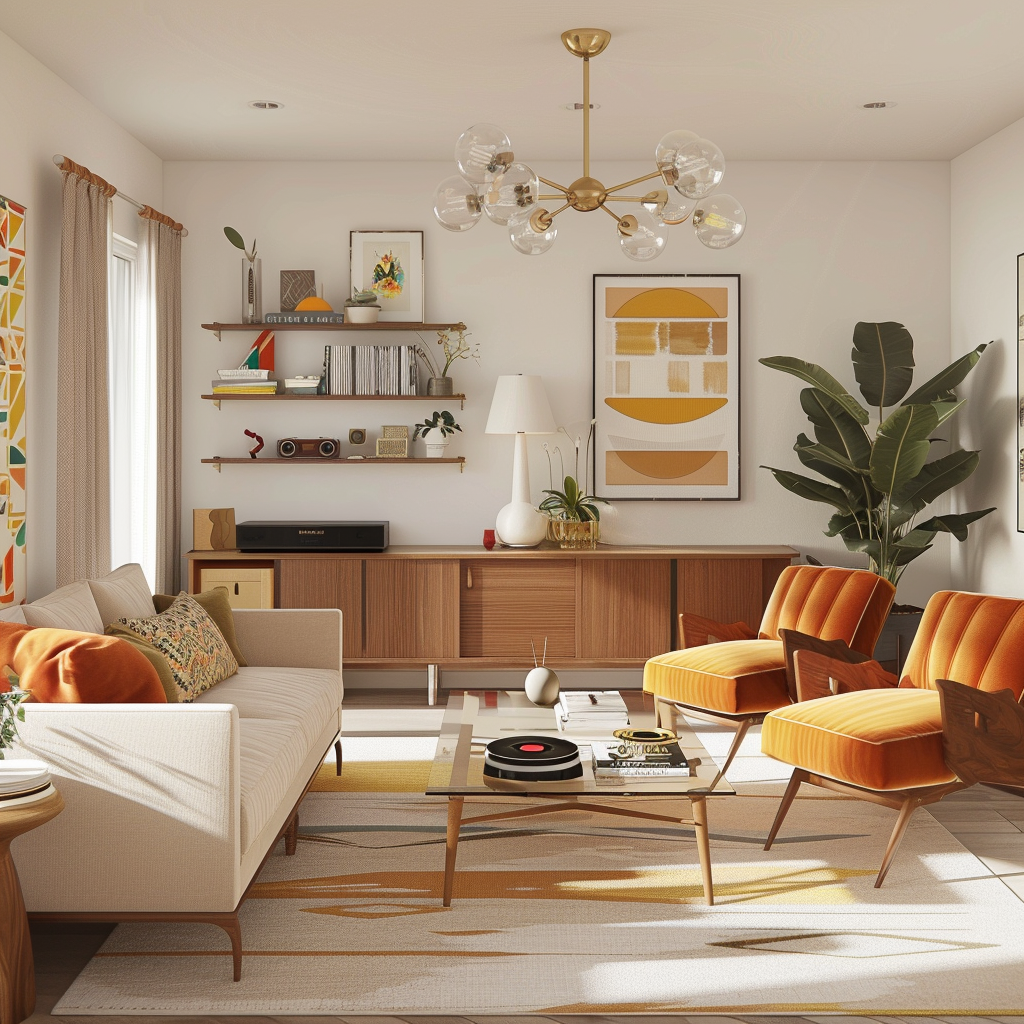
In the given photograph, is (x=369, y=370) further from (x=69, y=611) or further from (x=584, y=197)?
(x=69, y=611)

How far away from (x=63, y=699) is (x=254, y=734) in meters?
0.53

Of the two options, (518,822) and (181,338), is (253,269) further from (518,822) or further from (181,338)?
(518,822)

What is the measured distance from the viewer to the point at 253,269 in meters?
5.12

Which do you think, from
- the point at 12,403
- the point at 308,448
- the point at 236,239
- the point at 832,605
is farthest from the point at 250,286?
the point at 832,605

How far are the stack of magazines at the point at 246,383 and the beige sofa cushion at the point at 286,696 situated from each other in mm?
1920

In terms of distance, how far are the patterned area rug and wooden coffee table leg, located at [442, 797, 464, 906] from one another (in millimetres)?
52

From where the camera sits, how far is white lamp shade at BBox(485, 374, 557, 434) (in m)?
4.88

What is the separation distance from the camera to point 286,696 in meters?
3.20

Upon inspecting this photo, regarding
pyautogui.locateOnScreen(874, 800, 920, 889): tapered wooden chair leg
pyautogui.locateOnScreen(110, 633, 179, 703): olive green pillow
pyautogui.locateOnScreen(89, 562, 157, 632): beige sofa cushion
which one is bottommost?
pyautogui.locateOnScreen(874, 800, 920, 889): tapered wooden chair leg

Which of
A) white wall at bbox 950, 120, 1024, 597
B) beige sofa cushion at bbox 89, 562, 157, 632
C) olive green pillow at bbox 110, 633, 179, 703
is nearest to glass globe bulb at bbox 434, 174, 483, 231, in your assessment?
olive green pillow at bbox 110, 633, 179, 703

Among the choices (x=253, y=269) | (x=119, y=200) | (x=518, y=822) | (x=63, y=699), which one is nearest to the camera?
(x=63, y=699)

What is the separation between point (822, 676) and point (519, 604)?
1.82m

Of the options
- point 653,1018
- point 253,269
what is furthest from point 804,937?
point 253,269

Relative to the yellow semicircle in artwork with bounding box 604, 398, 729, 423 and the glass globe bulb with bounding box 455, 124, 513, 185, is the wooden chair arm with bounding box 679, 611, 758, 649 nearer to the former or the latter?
the yellow semicircle in artwork with bounding box 604, 398, 729, 423
